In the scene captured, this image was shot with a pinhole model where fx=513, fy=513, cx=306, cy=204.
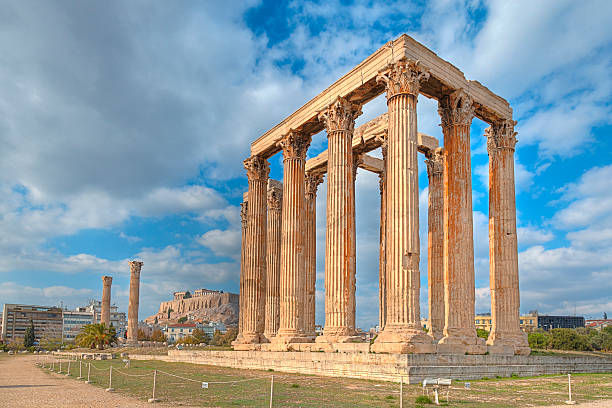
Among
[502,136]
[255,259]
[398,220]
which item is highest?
[502,136]

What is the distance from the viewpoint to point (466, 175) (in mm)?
26828

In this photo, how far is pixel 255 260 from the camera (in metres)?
37.8

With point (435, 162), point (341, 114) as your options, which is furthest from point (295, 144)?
point (435, 162)

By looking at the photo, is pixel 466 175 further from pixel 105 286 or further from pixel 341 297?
pixel 105 286

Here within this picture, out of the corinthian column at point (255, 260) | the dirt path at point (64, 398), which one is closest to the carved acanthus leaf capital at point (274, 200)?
the corinthian column at point (255, 260)

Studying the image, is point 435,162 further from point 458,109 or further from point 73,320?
point 73,320

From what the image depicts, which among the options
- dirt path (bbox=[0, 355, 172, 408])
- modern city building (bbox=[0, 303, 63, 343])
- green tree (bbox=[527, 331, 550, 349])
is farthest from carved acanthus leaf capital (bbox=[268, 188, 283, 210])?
modern city building (bbox=[0, 303, 63, 343])

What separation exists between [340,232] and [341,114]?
6.92 metres

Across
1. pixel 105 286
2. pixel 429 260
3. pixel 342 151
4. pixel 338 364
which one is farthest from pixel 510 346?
pixel 105 286

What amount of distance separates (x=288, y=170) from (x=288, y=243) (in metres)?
5.07

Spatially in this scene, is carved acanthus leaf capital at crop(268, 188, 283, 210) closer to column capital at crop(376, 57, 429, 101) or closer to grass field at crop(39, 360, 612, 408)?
column capital at crop(376, 57, 429, 101)

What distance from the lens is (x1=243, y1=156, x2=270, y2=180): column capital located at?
128 ft

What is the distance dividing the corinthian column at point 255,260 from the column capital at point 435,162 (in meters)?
12.1

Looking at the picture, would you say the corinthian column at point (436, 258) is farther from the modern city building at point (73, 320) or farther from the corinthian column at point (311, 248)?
the modern city building at point (73, 320)
